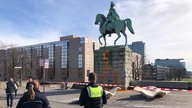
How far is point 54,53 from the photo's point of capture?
108m

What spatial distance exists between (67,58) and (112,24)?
A: 78244 mm

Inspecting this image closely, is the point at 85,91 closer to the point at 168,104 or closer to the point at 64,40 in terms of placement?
the point at 168,104

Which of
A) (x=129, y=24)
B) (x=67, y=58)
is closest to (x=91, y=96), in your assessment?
(x=129, y=24)

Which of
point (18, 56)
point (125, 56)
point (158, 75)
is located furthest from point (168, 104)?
point (158, 75)

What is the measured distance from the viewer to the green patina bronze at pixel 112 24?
86.3 ft

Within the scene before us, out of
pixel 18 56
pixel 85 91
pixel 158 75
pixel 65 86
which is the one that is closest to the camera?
pixel 85 91

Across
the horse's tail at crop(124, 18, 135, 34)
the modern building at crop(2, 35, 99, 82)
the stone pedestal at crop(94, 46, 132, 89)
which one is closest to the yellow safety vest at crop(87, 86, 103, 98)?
the horse's tail at crop(124, 18, 135, 34)

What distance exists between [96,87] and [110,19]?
795 inches

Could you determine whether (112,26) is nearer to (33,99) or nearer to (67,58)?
(33,99)

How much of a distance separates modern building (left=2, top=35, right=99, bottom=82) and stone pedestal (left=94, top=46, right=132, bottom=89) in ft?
221

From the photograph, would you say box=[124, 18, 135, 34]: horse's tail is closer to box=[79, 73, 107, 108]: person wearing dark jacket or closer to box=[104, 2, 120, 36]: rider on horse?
box=[104, 2, 120, 36]: rider on horse

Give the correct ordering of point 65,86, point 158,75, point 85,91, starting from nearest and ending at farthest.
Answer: point 85,91 → point 65,86 → point 158,75

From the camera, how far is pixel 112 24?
1046 inches

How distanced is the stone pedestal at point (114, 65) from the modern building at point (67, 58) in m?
67.4
